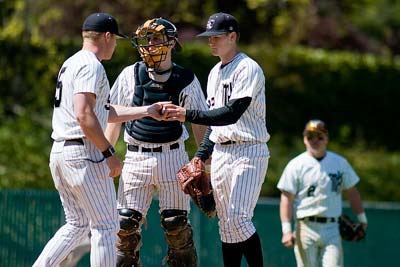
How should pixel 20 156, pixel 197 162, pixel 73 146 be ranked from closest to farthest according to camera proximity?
1. pixel 73 146
2. pixel 197 162
3. pixel 20 156

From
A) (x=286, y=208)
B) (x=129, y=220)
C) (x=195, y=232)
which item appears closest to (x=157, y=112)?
(x=129, y=220)

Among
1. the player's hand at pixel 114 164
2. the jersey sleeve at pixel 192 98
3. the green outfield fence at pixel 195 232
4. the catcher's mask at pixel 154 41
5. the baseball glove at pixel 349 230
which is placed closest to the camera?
the player's hand at pixel 114 164

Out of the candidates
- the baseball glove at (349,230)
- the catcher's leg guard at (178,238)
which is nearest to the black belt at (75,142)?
the catcher's leg guard at (178,238)

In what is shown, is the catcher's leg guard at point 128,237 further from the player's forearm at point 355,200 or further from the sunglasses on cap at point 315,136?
the player's forearm at point 355,200

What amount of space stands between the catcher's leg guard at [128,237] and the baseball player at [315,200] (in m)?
2.74

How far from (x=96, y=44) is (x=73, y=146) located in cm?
84

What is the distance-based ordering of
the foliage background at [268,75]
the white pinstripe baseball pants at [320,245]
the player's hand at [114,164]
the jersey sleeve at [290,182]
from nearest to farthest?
the player's hand at [114,164], the white pinstripe baseball pants at [320,245], the jersey sleeve at [290,182], the foliage background at [268,75]

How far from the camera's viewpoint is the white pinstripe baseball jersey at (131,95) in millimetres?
9000

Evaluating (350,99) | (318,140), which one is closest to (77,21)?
(350,99)

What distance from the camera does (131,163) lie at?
9000mm

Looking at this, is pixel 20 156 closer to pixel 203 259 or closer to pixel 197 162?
pixel 203 259

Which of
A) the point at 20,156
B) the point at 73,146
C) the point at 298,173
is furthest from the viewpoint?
the point at 20,156

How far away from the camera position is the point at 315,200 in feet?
36.7

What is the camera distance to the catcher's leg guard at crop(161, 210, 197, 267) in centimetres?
888
